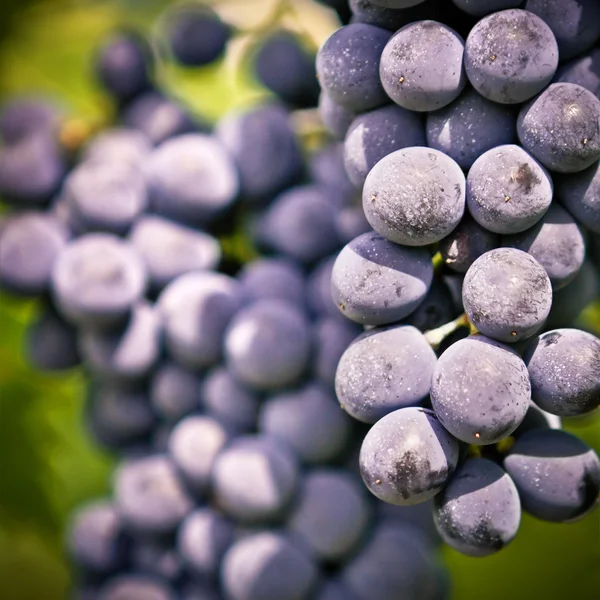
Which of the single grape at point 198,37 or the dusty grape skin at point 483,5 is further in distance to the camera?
the single grape at point 198,37

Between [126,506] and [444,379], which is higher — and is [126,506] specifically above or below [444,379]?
below

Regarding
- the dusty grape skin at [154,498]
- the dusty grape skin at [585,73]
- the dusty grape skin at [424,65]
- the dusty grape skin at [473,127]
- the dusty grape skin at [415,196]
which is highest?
the dusty grape skin at [424,65]

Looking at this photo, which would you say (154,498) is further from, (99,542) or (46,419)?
(46,419)

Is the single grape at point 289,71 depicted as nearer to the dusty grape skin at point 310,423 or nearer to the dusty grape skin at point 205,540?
the dusty grape skin at point 310,423

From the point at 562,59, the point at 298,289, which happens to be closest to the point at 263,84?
the point at 298,289

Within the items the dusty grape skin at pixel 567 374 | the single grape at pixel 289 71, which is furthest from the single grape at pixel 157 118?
the dusty grape skin at pixel 567 374

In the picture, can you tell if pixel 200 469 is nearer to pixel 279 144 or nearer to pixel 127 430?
pixel 127 430
